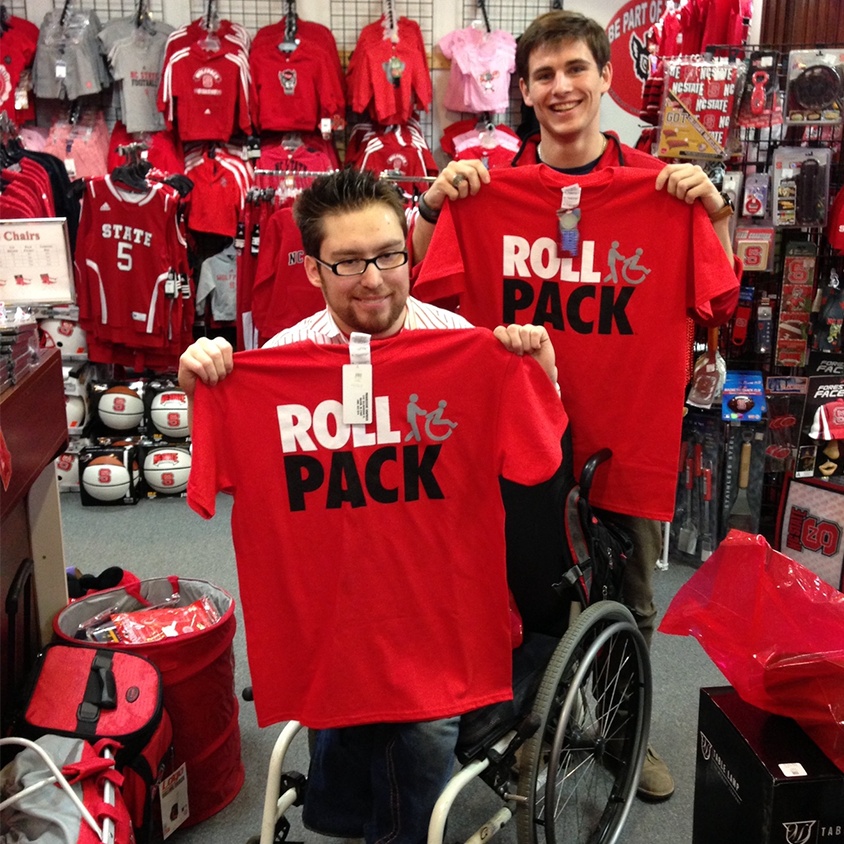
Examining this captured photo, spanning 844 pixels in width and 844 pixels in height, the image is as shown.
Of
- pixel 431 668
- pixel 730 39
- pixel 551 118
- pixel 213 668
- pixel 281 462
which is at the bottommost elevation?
pixel 213 668

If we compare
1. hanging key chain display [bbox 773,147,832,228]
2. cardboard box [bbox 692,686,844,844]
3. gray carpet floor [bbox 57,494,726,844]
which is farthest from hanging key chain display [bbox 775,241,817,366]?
cardboard box [bbox 692,686,844,844]

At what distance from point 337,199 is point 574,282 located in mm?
591

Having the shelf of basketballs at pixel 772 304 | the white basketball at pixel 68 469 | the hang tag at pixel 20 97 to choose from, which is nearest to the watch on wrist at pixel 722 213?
the shelf of basketballs at pixel 772 304

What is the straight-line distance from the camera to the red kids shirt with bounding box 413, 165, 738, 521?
6.10 feet

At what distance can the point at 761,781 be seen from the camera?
166 centimetres

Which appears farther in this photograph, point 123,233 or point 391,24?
point 391,24

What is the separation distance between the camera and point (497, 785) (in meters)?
1.69

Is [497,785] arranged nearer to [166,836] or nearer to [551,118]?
[166,836]

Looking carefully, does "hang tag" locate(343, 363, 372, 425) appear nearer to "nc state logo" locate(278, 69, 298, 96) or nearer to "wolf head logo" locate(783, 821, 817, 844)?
"wolf head logo" locate(783, 821, 817, 844)

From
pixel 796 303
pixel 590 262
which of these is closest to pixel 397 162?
pixel 796 303

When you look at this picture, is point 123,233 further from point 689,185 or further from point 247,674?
point 689,185

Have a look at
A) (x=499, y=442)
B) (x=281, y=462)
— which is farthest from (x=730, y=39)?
(x=281, y=462)

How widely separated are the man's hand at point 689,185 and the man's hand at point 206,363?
989mm

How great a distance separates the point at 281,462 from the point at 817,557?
2.69 meters
